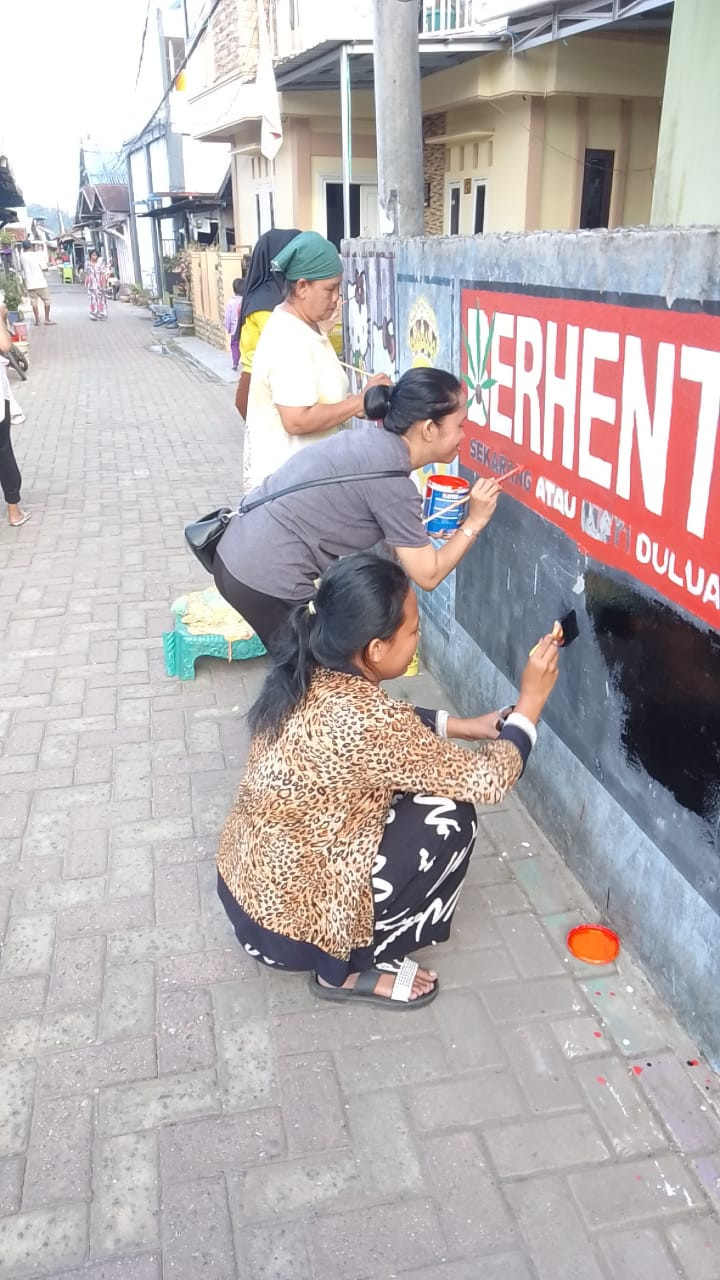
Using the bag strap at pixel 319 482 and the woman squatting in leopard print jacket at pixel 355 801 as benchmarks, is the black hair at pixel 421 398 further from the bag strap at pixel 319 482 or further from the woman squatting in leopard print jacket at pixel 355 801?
the woman squatting in leopard print jacket at pixel 355 801

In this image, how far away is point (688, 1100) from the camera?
228cm

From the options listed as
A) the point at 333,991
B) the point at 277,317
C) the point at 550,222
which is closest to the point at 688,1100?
the point at 333,991

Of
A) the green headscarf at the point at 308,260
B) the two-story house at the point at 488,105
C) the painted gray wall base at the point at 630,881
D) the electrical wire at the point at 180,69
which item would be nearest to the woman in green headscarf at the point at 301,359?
the green headscarf at the point at 308,260

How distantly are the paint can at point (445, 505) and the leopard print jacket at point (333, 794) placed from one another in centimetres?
102

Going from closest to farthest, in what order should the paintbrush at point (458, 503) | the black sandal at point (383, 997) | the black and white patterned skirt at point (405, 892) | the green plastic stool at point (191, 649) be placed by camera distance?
the black and white patterned skirt at point (405, 892), the black sandal at point (383, 997), the paintbrush at point (458, 503), the green plastic stool at point (191, 649)

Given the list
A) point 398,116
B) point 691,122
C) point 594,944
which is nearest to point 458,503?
point 594,944

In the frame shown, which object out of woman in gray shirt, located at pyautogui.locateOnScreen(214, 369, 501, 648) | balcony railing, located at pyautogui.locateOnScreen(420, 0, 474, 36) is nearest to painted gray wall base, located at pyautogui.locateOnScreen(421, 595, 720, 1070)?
woman in gray shirt, located at pyautogui.locateOnScreen(214, 369, 501, 648)

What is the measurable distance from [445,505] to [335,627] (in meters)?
1.16

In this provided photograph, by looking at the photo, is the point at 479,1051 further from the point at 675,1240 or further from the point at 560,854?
the point at 560,854

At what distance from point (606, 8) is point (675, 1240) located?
404 inches

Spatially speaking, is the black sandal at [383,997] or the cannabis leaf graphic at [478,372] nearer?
the black sandal at [383,997]

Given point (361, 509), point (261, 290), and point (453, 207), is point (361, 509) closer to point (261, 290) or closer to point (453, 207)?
point (261, 290)

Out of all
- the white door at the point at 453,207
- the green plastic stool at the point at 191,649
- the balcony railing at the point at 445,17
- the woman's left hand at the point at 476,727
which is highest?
the balcony railing at the point at 445,17

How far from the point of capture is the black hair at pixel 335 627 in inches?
82.2
